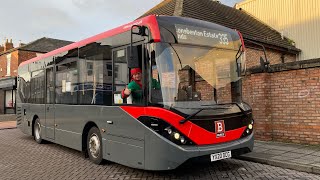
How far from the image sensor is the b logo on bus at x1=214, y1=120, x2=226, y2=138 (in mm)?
6086

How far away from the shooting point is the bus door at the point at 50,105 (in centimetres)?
1003

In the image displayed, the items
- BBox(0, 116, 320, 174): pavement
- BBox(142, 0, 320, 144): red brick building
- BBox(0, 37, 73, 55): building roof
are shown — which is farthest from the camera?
BBox(0, 37, 73, 55): building roof

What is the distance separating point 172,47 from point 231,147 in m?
2.24

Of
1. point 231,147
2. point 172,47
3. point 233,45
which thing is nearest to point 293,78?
point 233,45

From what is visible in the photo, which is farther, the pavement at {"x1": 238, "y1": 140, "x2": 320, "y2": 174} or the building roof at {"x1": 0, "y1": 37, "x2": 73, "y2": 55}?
the building roof at {"x1": 0, "y1": 37, "x2": 73, "y2": 55}

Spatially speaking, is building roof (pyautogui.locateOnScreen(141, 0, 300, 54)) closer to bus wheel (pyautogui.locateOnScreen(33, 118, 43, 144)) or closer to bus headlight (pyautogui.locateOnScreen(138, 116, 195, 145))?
bus wheel (pyautogui.locateOnScreen(33, 118, 43, 144))

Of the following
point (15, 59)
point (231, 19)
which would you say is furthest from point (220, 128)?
point (15, 59)

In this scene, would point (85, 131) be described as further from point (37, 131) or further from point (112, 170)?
point (37, 131)

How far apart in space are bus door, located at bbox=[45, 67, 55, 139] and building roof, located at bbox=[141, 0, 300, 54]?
24.7ft

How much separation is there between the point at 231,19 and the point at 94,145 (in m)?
14.6

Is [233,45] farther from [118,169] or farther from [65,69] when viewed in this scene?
[65,69]

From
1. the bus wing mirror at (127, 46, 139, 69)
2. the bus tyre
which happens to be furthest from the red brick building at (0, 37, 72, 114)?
the bus wing mirror at (127, 46, 139, 69)

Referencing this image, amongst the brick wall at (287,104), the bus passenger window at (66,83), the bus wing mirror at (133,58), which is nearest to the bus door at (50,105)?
the bus passenger window at (66,83)

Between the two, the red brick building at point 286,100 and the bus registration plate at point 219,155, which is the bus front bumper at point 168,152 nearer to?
the bus registration plate at point 219,155
